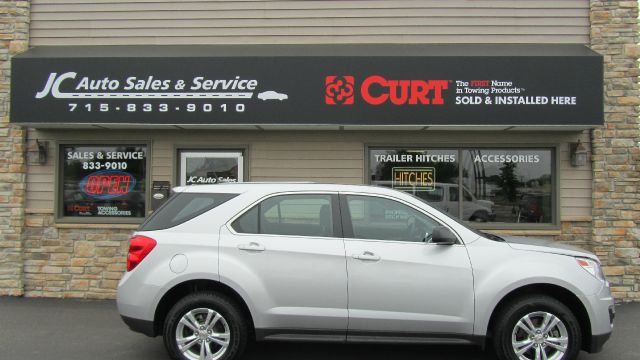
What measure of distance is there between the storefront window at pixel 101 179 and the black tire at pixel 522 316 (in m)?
5.80

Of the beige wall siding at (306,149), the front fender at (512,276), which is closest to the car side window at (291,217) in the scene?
the front fender at (512,276)

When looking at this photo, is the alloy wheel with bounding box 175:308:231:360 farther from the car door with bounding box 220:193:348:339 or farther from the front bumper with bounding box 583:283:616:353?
the front bumper with bounding box 583:283:616:353

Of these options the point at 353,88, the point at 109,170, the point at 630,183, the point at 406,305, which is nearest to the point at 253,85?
the point at 353,88

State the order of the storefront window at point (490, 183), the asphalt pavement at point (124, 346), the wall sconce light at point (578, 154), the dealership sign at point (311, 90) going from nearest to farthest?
the asphalt pavement at point (124, 346) < the dealership sign at point (311, 90) < the wall sconce light at point (578, 154) < the storefront window at point (490, 183)

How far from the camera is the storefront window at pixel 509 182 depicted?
810 centimetres

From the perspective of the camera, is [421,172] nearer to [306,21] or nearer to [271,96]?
[271,96]

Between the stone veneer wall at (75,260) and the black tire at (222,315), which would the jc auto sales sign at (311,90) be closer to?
the stone veneer wall at (75,260)

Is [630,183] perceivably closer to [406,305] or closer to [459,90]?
[459,90]

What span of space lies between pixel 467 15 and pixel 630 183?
347 centimetres

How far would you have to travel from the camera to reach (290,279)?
482 cm

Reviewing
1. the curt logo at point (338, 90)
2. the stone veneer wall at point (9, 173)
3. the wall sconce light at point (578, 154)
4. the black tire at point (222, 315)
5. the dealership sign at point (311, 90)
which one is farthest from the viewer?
the stone veneer wall at point (9, 173)

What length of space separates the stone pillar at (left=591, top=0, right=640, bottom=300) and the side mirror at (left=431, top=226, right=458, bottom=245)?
4.15 meters

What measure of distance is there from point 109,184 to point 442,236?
225 inches

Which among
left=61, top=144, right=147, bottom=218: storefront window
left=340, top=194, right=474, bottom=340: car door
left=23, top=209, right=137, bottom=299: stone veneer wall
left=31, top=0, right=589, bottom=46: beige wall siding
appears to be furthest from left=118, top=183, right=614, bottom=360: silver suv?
left=31, top=0, right=589, bottom=46: beige wall siding
